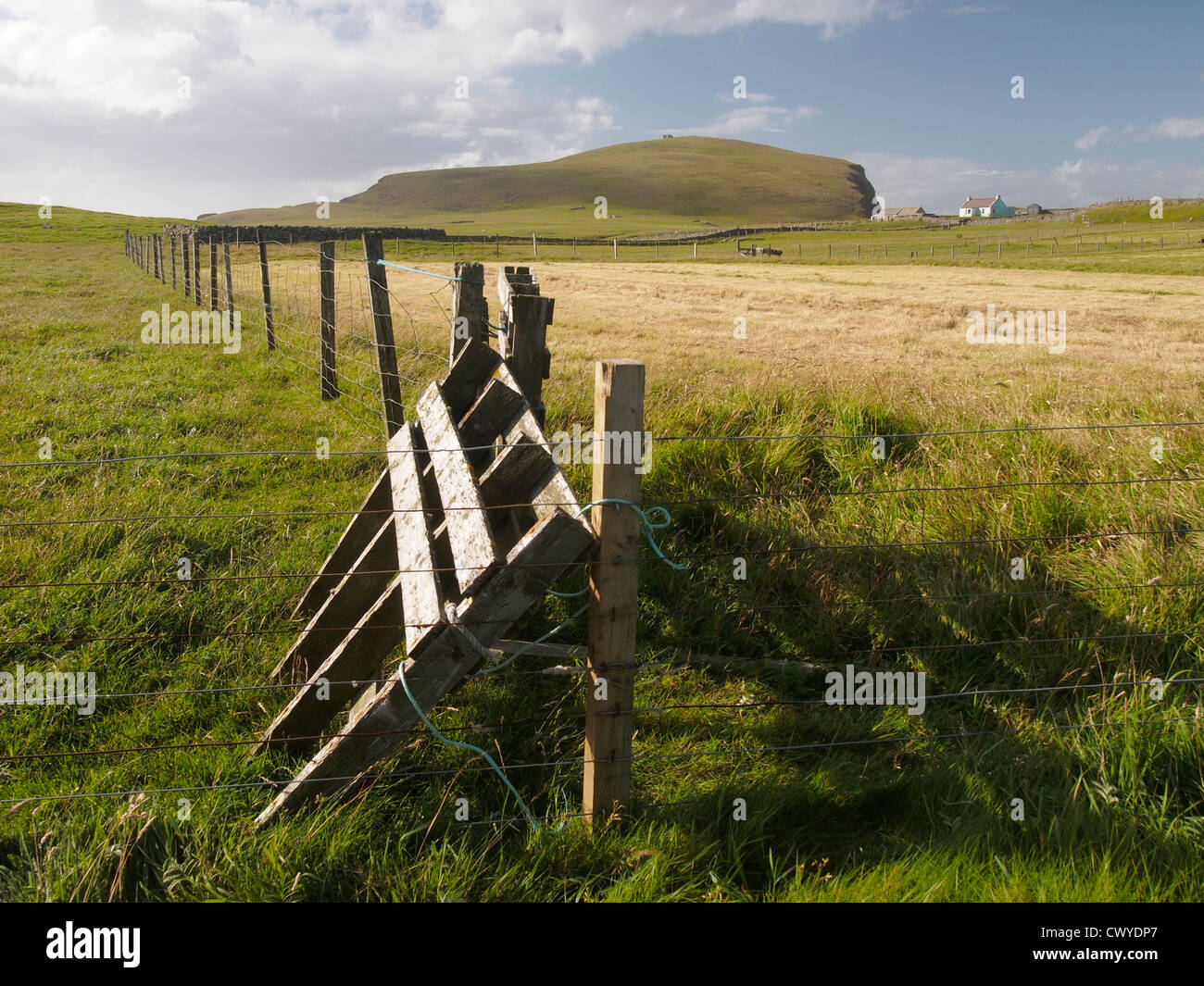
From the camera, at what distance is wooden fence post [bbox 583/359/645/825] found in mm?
2748

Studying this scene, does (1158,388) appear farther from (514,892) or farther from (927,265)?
(927,265)

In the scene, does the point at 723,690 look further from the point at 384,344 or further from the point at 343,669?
the point at 384,344

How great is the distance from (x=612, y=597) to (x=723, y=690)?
67.9 inches

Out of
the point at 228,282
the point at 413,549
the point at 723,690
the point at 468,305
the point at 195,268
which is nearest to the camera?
the point at 413,549

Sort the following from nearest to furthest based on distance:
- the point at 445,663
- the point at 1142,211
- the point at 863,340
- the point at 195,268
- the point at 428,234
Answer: the point at 445,663 → the point at 863,340 → the point at 195,268 → the point at 428,234 → the point at 1142,211

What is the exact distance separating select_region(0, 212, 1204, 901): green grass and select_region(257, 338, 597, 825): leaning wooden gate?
0.24 m

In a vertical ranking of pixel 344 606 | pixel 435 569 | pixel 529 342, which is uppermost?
pixel 529 342

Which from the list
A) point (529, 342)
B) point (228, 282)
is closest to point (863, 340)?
point (228, 282)

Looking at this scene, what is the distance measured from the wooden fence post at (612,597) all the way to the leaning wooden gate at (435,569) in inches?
5.6

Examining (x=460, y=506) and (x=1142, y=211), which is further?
(x=1142, y=211)

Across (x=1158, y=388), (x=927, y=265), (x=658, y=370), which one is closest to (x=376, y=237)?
(x=658, y=370)

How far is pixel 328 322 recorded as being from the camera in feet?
29.5

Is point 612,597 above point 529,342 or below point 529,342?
below
